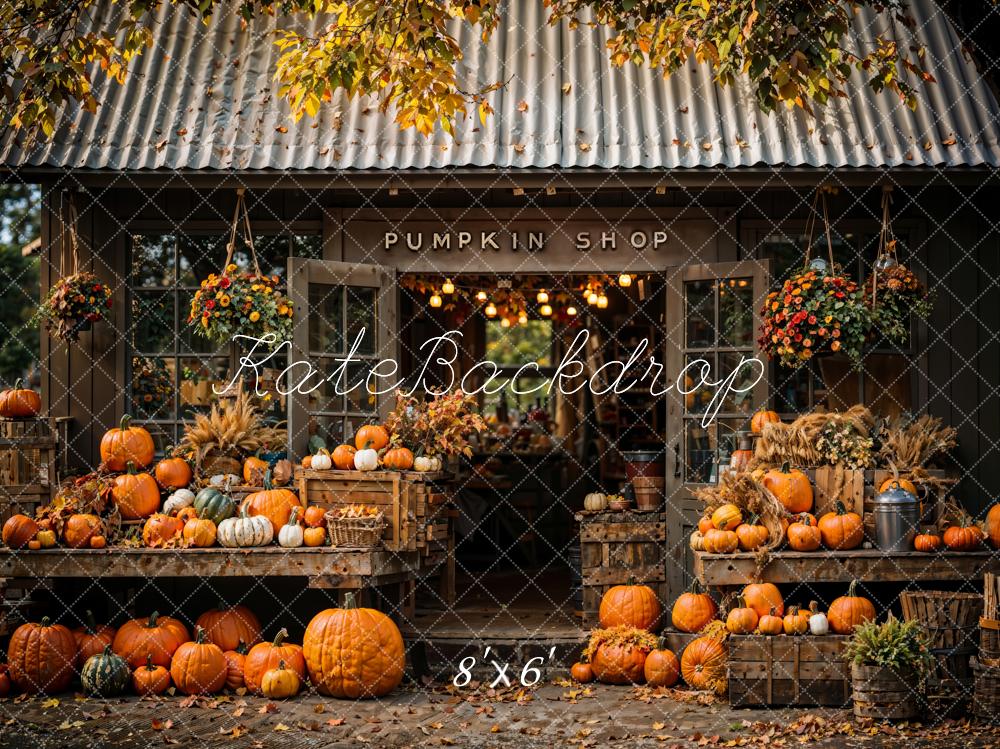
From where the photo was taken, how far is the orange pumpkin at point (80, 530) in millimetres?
9594

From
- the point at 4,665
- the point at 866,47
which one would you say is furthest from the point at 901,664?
the point at 4,665

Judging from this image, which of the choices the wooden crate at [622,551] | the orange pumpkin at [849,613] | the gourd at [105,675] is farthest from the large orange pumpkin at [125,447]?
the orange pumpkin at [849,613]

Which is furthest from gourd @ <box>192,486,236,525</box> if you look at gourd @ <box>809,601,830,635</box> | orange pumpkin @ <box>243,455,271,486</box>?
gourd @ <box>809,601,830,635</box>

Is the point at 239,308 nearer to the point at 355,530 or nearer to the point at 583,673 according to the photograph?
the point at 355,530

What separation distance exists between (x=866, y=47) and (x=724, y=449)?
3.96 meters

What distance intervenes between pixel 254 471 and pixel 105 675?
1.95m

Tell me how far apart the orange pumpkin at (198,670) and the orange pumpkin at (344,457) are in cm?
171

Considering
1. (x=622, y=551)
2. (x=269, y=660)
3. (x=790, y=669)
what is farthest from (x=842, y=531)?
(x=269, y=660)

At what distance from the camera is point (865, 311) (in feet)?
31.6

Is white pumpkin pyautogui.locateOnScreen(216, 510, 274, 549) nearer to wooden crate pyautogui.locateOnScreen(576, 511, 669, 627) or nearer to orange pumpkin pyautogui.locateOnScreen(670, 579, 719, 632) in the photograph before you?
wooden crate pyautogui.locateOnScreen(576, 511, 669, 627)

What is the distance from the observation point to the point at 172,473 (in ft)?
33.0

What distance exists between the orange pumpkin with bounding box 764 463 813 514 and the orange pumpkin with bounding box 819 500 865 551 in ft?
0.75

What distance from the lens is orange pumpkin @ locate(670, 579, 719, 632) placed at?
32.0ft

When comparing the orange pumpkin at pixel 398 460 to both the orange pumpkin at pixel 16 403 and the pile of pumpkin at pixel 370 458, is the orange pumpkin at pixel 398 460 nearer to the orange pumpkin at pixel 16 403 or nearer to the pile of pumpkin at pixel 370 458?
the pile of pumpkin at pixel 370 458
